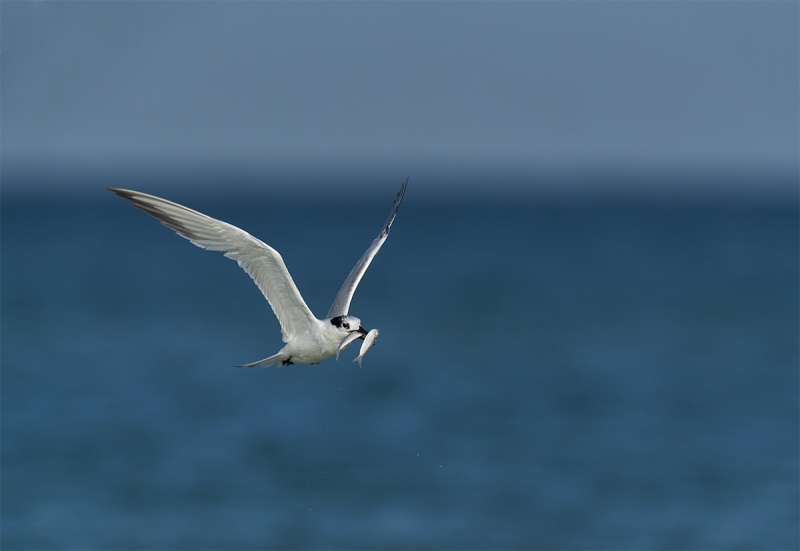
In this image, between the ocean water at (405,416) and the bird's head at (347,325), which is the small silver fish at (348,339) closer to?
the bird's head at (347,325)

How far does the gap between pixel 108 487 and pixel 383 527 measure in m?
6.06

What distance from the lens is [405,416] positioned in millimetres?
28938

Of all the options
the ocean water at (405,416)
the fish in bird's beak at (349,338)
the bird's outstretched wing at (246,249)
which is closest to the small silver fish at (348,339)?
the fish in bird's beak at (349,338)

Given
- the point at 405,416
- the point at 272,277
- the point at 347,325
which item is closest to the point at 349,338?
the point at 347,325

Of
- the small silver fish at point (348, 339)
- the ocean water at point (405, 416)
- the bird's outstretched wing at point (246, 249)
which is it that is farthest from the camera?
the ocean water at point (405, 416)

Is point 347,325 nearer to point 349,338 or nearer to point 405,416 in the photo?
point 349,338

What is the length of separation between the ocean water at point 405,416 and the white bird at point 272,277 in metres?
10.8

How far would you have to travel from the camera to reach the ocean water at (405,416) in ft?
72.3

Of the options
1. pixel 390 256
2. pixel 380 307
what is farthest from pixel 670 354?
pixel 390 256

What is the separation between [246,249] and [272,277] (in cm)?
35

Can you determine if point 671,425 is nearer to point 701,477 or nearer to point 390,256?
point 701,477

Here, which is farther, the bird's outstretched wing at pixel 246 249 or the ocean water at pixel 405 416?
the ocean water at pixel 405 416

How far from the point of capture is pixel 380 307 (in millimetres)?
43875

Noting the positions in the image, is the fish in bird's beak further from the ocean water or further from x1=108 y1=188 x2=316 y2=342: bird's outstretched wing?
the ocean water
